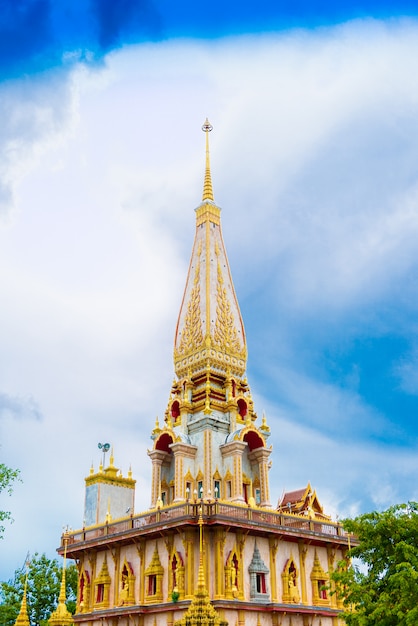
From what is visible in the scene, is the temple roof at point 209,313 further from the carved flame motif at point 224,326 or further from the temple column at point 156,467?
the temple column at point 156,467

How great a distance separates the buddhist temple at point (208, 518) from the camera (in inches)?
1300

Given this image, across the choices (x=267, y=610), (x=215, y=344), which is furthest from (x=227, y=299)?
(x=267, y=610)

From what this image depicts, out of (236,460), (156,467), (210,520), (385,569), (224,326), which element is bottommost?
(385,569)

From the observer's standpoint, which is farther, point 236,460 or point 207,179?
point 207,179

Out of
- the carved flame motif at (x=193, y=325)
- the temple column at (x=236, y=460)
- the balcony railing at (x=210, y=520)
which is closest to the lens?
the balcony railing at (x=210, y=520)

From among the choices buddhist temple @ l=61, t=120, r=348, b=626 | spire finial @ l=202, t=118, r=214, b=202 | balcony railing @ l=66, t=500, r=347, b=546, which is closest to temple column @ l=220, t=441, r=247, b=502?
buddhist temple @ l=61, t=120, r=348, b=626

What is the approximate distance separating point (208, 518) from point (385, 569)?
27.8ft

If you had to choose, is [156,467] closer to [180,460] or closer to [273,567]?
[180,460]

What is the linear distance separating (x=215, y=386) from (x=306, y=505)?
8699mm

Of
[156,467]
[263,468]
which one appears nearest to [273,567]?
[263,468]

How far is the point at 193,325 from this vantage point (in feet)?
146

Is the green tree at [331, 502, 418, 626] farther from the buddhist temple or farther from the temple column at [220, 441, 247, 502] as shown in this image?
the temple column at [220, 441, 247, 502]

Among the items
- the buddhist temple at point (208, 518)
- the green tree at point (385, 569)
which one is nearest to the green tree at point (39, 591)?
the buddhist temple at point (208, 518)

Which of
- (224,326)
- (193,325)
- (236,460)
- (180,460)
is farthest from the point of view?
(193,325)
